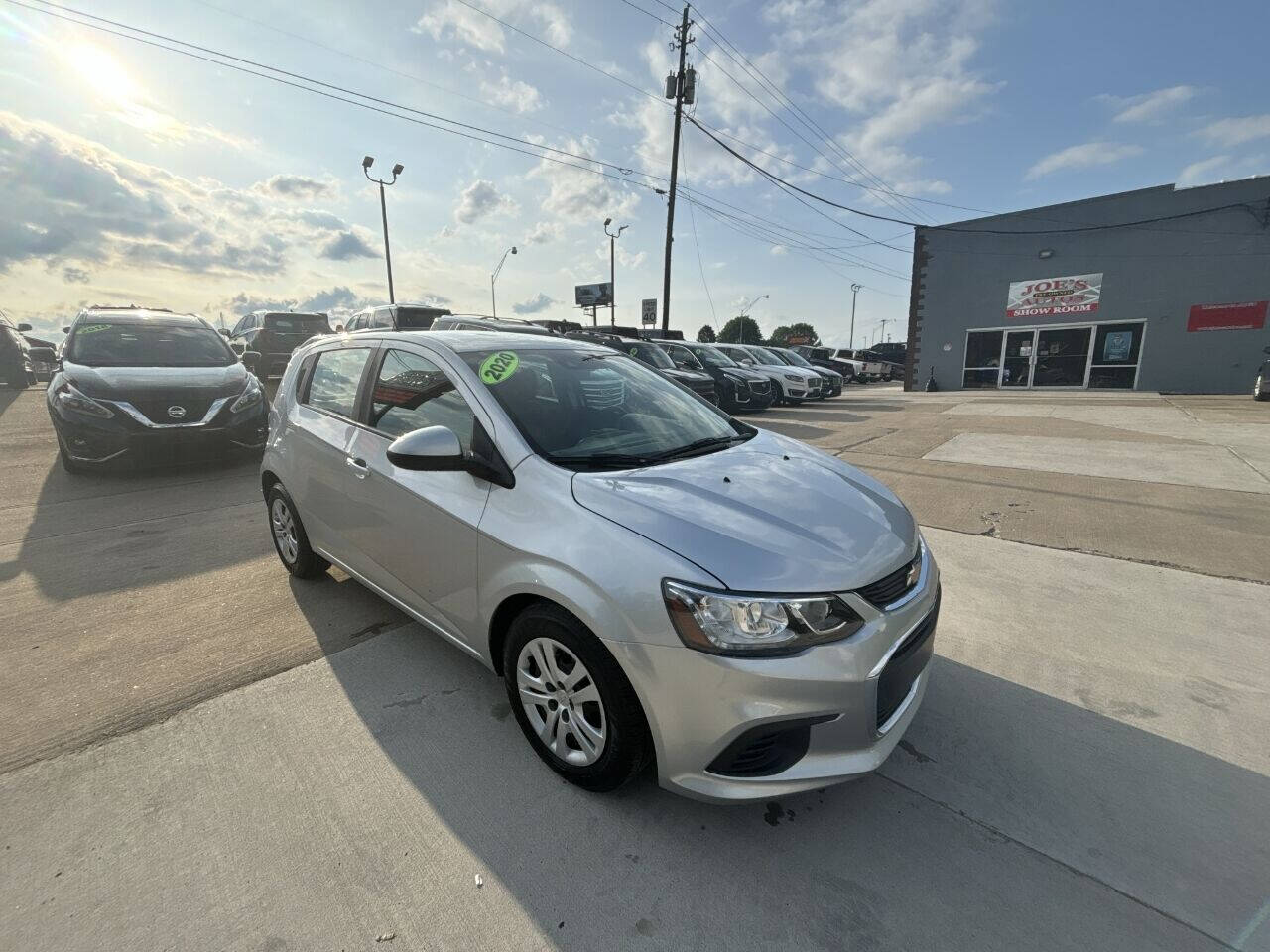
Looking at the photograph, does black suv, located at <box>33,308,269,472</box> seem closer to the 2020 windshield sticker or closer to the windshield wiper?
the 2020 windshield sticker

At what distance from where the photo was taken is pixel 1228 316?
1838cm

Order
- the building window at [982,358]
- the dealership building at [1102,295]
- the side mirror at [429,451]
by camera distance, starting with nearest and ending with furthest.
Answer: the side mirror at [429,451] → the dealership building at [1102,295] → the building window at [982,358]

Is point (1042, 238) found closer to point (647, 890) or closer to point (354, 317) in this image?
point (354, 317)

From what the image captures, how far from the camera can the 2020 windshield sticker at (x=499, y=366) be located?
103 inches

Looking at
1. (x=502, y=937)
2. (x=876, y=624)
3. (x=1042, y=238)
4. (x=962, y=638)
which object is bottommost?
(x=502, y=937)

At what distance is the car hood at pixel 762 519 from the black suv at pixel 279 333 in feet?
44.6

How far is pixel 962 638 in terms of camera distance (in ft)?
10.3

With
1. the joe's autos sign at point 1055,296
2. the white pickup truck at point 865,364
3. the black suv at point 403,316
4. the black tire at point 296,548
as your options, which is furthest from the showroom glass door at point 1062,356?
the black tire at point 296,548

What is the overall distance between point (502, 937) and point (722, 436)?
2.16m

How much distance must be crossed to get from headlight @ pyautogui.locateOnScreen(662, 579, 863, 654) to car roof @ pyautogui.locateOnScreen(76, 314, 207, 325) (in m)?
8.25

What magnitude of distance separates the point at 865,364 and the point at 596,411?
34927 mm

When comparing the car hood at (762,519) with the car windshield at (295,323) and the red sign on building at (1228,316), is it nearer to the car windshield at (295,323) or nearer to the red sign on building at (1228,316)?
the car windshield at (295,323)

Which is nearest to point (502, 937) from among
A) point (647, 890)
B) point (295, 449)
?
point (647, 890)

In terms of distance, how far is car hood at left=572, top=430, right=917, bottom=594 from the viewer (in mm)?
1809
